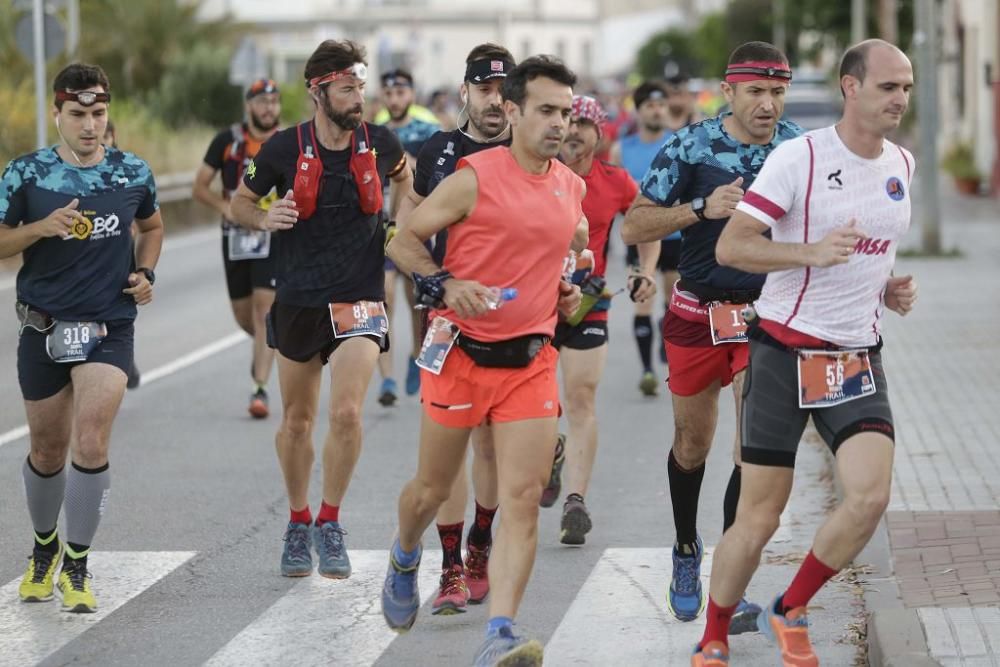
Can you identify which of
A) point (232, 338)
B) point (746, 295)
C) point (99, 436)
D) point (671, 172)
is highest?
point (671, 172)

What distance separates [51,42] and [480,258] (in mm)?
17330

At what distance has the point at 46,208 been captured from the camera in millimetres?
7371

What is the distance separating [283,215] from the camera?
A: 768 cm

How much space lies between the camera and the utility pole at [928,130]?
22.4 metres

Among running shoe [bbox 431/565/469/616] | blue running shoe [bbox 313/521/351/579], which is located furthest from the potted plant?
running shoe [bbox 431/565/469/616]

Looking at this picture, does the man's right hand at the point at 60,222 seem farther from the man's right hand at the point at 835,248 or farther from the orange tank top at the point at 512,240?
the man's right hand at the point at 835,248

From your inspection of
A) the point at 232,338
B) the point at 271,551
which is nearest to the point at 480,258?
the point at 271,551

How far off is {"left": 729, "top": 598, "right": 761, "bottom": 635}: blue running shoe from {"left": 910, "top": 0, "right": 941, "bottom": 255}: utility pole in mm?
16112

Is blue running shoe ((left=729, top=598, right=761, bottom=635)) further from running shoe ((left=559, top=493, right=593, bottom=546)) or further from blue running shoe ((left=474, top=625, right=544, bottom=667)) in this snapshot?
running shoe ((left=559, top=493, right=593, bottom=546))

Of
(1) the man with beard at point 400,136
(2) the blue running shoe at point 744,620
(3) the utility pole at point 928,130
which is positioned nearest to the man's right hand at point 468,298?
(2) the blue running shoe at point 744,620

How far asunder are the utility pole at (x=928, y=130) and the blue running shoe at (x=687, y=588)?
52.2ft

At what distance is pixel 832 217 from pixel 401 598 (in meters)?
2.05

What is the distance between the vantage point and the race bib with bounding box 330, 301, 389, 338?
782 cm

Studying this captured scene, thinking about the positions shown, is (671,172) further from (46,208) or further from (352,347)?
(46,208)
